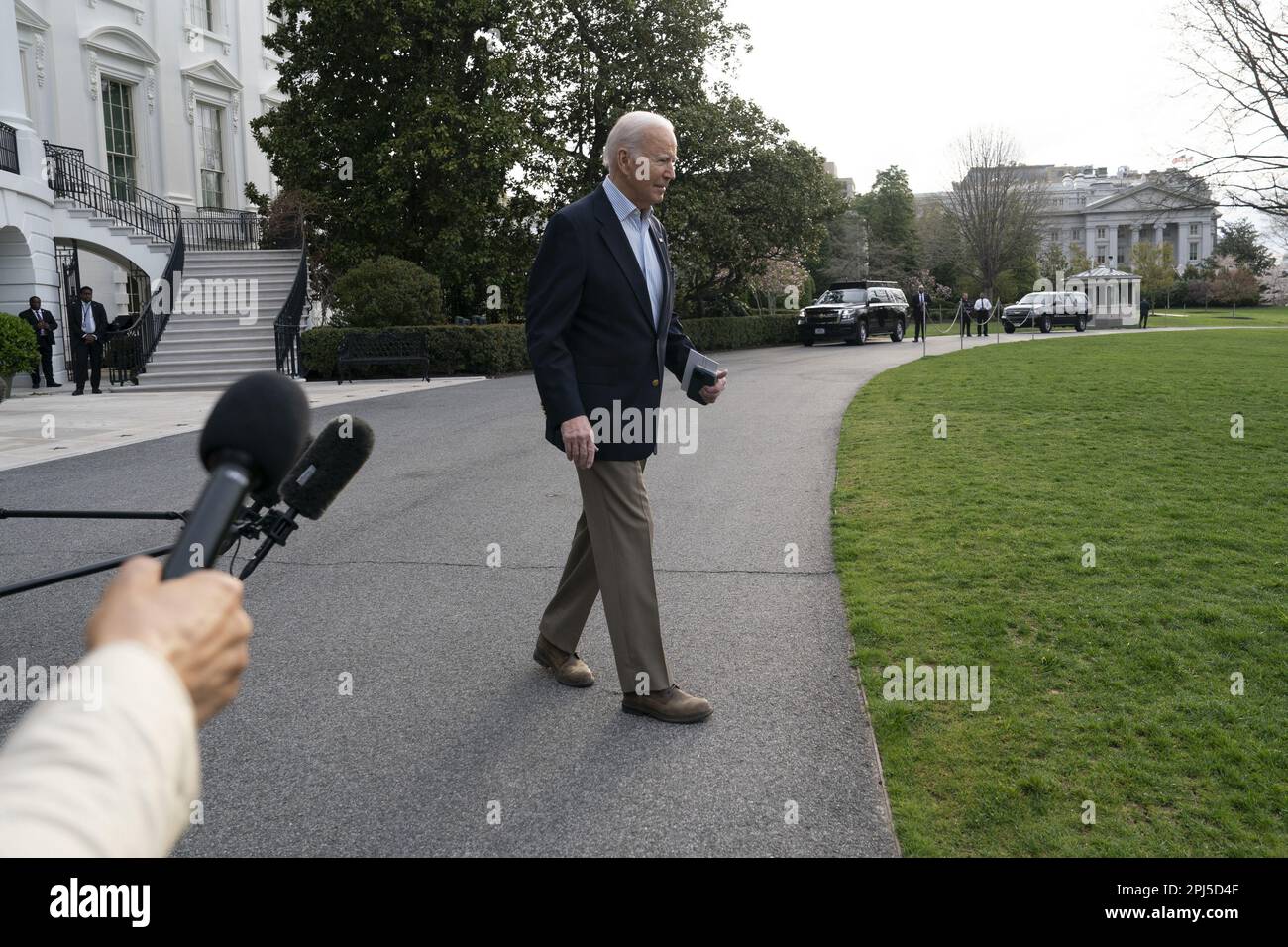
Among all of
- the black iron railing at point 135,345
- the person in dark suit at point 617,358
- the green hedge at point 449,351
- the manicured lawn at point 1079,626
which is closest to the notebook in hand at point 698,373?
the person in dark suit at point 617,358

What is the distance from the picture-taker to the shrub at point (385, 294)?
907 inches

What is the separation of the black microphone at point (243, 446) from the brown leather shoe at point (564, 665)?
3.49 m

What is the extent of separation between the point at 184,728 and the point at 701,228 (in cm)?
3329

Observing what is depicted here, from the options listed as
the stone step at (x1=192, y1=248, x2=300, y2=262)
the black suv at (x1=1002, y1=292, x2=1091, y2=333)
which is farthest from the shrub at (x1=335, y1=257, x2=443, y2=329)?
the black suv at (x1=1002, y1=292, x2=1091, y2=333)

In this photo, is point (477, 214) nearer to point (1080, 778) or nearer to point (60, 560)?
point (60, 560)

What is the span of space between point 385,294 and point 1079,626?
66.0 feet

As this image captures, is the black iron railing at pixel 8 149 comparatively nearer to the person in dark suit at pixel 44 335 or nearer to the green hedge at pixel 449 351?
the person in dark suit at pixel 44 335

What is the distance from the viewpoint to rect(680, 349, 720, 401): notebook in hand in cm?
438

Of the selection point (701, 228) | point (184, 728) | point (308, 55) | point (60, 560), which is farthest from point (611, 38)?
point (184, 728)

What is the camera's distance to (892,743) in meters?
3.90

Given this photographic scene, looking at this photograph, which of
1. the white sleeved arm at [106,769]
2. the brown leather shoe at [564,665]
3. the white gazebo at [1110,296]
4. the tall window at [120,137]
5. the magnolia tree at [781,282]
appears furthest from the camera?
the white gazebo at [1110,296]

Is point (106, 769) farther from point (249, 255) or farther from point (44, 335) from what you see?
point (249, 255)

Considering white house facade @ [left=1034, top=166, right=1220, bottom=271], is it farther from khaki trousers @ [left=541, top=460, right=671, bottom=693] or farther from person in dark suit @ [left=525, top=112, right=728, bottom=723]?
khaki trousers @ [left=541, top=460, right=671, bottom=693]

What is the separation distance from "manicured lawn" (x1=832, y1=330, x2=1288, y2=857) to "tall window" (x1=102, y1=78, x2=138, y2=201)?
23554 mm
